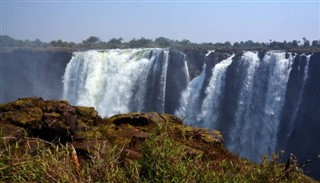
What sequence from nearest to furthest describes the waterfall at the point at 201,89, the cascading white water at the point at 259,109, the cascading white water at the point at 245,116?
the cascading white water at the point at 259,109 < the waterfall at the point at 201,89 < the cascading white water at the point at 245,116

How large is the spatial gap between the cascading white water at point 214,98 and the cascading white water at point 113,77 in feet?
17.0

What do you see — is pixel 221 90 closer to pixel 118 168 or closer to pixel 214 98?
pixel 214 98

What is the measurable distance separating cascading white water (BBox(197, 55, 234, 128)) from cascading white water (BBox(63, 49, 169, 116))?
17.0 ft

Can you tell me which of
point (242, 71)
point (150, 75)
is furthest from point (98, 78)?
point (242, 71)

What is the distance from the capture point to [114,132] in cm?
956

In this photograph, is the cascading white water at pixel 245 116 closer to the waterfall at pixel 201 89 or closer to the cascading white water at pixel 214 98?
the waterfall at pixel 201 89

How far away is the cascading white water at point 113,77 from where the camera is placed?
43031 millimetres

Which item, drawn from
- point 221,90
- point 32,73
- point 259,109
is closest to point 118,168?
point 259,109

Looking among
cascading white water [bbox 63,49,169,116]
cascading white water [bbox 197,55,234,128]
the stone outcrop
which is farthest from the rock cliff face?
the stone outcrop

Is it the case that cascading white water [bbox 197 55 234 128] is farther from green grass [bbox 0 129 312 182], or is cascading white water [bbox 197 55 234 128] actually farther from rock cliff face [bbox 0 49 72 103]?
green grass [bbox 0 129 312 182]

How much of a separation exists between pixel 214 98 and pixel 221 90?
1.10m

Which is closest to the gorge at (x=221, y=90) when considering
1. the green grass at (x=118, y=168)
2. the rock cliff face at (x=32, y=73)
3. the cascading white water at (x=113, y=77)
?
the cascading white water at (x=113, y=77)

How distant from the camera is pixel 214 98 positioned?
40.5 m

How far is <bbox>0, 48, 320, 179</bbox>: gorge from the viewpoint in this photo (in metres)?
35.5
